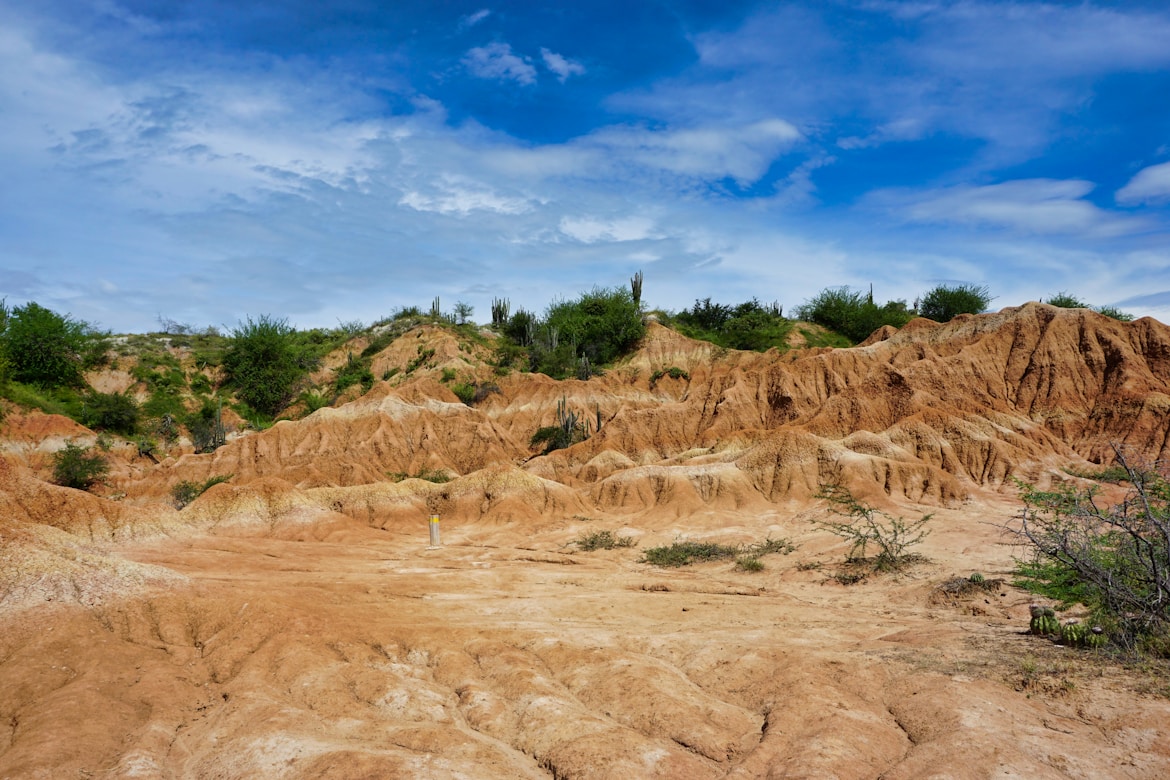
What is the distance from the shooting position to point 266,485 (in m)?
30.2

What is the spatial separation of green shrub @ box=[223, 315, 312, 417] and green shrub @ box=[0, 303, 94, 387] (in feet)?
37.5

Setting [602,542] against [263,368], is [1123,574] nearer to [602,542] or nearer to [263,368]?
[602,542]

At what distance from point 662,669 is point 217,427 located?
49.4 meters

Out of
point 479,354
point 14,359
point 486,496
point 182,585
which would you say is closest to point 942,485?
point 486,496

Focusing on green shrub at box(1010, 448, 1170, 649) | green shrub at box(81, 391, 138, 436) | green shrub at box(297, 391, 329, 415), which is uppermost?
green shrub at box(297, 391, 329, 415)

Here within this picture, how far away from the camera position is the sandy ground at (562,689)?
7051mm

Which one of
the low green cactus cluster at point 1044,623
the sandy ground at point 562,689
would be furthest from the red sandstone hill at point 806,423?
the low green cactus cluster at point 1044,623

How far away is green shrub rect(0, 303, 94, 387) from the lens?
51688mm

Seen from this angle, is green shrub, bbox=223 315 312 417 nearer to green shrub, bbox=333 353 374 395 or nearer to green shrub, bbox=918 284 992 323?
green shrub, bbox=333 353 374 395

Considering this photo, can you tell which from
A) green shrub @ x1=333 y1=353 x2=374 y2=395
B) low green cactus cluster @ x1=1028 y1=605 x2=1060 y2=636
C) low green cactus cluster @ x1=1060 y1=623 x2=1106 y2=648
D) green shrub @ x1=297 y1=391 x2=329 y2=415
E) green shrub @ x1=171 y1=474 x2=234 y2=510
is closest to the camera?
low green cactus cluster @ x1=1060 y1=623 x2=1106 y2=648

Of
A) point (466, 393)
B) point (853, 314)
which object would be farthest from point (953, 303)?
point (466, 393)

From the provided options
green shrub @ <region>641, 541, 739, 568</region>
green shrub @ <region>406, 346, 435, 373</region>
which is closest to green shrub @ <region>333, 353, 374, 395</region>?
green shrub @ <region>406, 346, 435, 373</region>

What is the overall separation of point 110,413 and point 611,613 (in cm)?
5081

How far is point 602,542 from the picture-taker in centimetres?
2523
